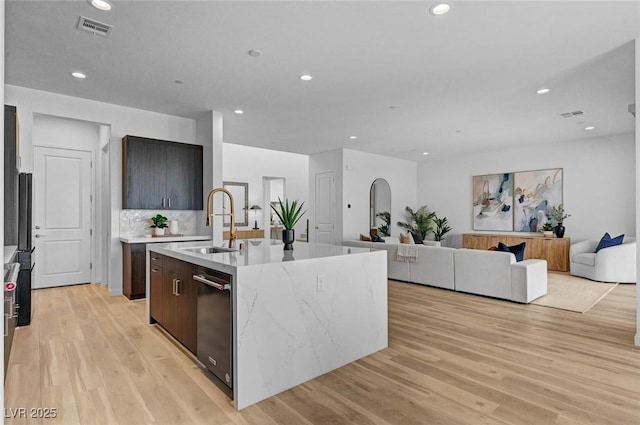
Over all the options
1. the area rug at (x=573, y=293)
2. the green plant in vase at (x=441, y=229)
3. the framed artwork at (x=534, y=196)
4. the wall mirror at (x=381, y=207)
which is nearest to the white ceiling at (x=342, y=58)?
the framed artwork at (x=534, y=196)

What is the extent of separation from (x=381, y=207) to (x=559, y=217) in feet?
13.0

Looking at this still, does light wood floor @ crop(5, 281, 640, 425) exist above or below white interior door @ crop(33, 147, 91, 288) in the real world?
below

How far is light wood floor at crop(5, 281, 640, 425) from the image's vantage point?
2158 millimetres

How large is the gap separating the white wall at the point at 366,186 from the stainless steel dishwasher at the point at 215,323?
5.81 metres

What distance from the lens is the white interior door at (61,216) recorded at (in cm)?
557

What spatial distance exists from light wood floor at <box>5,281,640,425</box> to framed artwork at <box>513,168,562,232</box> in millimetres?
4402

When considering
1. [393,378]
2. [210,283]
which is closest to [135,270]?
[210,283]

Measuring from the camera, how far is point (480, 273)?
5215mm

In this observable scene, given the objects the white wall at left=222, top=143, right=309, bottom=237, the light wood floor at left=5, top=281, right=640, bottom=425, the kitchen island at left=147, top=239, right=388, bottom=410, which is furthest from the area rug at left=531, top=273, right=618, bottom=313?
the white wall at left=222, top=143, right=309, bottom=237

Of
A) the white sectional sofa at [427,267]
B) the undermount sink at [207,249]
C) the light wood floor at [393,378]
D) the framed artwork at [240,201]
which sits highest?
the framed artwork at [240,201]

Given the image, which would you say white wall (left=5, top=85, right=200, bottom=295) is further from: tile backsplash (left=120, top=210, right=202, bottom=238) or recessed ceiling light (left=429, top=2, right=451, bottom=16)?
recessed ceiling light (left=429, top=2, right=451, bottom=16)

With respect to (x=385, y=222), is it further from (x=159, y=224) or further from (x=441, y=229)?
(x=159, y=224)

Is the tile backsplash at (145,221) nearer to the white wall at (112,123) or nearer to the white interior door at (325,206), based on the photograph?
the white wall at (112,123)

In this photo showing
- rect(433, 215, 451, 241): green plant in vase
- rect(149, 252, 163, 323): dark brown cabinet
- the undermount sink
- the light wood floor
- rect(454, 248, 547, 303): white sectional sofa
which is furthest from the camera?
rect(433, 215, 451, 241): green plant in vase
